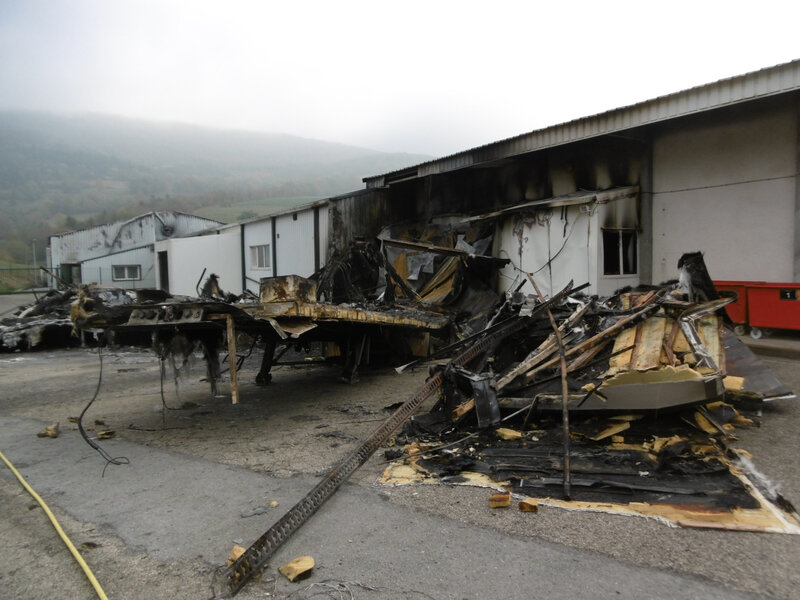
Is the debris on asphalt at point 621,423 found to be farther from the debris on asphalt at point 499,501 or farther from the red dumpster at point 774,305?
the red dumpster at point 774,305

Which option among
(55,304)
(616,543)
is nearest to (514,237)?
(616,543)

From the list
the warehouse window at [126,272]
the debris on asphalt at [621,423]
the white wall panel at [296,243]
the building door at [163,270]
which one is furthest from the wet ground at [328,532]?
the warehouse window at [126,272]

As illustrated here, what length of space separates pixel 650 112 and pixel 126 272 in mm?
29019

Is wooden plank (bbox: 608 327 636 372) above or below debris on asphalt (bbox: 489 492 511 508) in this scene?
Result: above

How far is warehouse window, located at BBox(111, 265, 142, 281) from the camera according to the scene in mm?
28500

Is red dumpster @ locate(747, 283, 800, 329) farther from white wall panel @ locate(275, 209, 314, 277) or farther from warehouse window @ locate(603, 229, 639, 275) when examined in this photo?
white wall panel @ locate(275, 209, 314, 277)

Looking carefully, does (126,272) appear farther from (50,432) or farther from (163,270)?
(50,432)

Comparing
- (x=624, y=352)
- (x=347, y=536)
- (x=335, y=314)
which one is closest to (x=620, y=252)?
(x=624, y=352)

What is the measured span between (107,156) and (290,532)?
13765cm

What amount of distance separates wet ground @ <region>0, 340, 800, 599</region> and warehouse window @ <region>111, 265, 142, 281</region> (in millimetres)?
25297

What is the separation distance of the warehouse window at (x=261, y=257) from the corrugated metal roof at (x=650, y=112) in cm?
833

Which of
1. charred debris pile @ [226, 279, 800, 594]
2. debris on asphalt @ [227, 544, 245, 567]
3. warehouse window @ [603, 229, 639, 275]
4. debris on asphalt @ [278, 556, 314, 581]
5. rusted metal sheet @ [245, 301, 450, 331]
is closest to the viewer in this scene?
debris on asphalt @ [278, 556, 314, 581]

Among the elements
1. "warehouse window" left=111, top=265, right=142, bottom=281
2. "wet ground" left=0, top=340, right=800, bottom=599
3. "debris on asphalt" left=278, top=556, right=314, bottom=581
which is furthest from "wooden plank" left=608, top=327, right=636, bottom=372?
"warehouse window" left=111, top=265, right=142, bottom=281

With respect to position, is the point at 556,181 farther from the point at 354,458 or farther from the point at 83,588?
the point at 83,588
